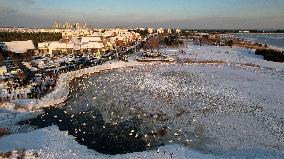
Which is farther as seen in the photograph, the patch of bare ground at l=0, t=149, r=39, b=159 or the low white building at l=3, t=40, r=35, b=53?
the low white building at l=3, t=40, r=35, b=53

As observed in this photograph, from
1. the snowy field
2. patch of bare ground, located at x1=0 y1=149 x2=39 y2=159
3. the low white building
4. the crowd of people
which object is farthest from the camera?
the low white building

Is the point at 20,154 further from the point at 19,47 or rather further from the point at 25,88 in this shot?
the point at 19,47

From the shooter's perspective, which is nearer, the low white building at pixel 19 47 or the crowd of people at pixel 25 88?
the crowd of people at pixel 25 88

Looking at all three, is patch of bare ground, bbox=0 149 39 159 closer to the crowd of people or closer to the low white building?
the crowd of people

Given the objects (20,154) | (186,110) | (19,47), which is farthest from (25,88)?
(19,47)

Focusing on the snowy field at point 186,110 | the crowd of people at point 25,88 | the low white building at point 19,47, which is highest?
the low white building at point 19,47

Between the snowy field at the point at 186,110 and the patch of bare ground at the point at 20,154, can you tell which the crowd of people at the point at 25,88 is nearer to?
the snowy field at the point at 186,110

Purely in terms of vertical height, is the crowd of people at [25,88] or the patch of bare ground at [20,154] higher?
the crowd of people at [25,88]

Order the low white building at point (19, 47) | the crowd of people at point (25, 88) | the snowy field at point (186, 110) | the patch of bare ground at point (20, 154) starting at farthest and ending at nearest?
the low white building at point (19, 47)
the crowd of people at point (25, 88)
the snowy field at point (186, 110)
the patch of bare ground at point (20, 154)

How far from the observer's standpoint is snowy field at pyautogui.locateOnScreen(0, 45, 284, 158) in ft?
68.7

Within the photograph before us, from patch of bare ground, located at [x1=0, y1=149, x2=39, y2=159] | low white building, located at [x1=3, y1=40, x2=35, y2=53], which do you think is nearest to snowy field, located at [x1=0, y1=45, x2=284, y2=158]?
patch of bare ground, located at [x1=0, y1=149, x2=39, y2=159]

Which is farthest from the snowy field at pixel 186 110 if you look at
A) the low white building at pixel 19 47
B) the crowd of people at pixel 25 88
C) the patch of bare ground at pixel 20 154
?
the low white building at pixel 19 47

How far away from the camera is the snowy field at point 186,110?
20.9 metres

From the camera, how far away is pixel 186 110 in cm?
2941
